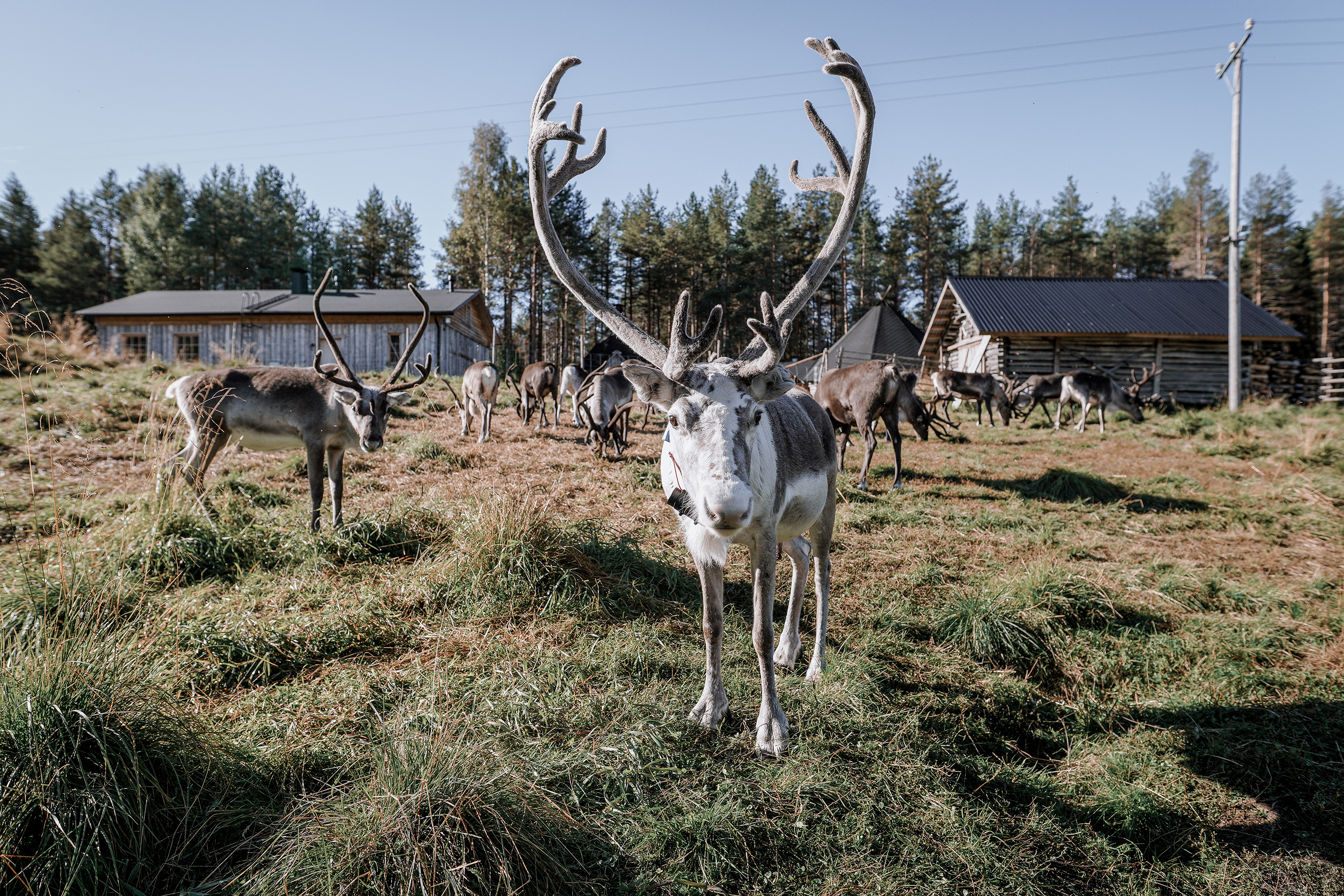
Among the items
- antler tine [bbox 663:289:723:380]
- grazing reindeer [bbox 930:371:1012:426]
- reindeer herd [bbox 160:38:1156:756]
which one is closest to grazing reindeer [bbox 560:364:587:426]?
reindeer herd [bbox 160:38:1156:756]

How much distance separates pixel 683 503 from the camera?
9.74 feet

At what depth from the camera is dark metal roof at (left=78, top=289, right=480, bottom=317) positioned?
27891 millimetres

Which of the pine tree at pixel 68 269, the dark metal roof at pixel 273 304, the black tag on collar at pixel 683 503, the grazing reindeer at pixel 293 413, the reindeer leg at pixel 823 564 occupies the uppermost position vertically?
the pine tree at pixel 68 269

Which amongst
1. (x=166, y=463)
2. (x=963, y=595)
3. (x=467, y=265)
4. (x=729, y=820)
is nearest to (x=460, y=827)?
(x=729, y=820)

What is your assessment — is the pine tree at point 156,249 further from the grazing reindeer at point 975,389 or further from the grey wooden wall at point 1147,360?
the grey wooden wall at point 1147,360

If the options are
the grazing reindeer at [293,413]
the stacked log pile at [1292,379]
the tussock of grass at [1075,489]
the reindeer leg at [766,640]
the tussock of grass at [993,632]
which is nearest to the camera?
the reindeer leg at [766,640]

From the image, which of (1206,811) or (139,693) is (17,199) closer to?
(139,693)

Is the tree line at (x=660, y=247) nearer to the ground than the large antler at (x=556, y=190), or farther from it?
farther from it

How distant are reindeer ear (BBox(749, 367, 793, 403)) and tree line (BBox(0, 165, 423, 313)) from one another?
1791 inches

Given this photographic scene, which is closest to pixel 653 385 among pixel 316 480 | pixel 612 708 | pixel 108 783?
pixel 612 708

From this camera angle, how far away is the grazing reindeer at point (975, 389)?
1978 centimetres

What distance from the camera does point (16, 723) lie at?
214 centimetres

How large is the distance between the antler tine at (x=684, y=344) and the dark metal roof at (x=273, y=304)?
87.9ft

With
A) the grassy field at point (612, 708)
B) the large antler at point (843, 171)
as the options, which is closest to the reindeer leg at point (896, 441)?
the grassy field at point (612, 708)
